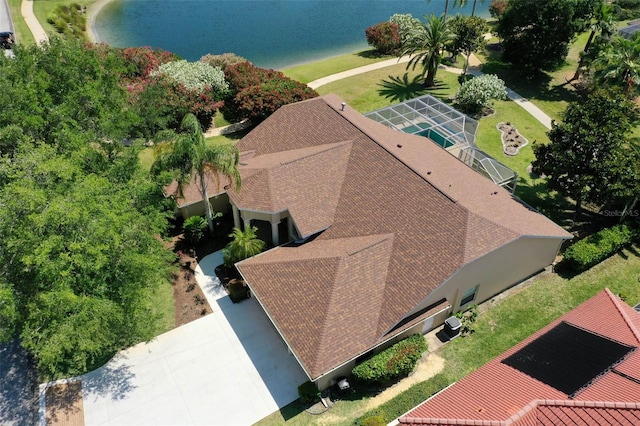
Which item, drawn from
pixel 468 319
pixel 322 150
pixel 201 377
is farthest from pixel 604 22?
pixel 201 377

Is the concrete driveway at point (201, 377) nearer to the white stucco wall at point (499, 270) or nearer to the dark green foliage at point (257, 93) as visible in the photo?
the white stucco wall at point (499, 270)

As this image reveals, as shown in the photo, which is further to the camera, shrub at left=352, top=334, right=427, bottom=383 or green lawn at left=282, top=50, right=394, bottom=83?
green lawn at left=282, top=50, right=394, bottom=83

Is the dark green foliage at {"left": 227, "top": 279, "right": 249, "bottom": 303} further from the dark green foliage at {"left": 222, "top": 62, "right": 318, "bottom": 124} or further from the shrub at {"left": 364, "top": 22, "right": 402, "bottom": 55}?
the shrub at {"left": 364, "top": 22, "right": 402, "bottom": 55}

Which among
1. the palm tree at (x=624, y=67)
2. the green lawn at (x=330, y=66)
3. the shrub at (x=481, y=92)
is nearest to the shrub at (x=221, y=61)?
the green lawn at (x=330, y=66)

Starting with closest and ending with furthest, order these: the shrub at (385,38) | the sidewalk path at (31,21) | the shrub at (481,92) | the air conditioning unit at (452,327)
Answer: the air conditioning unit at (452,327) < the shrub at (481,92) < the sidewalk path at (31,21) < the shrub at (385,38)

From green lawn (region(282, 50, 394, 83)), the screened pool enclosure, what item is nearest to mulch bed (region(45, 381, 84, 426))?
the screened pool enclosure

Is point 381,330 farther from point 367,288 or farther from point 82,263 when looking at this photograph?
point 82,263
